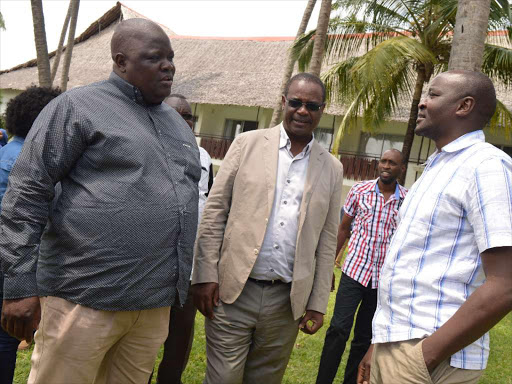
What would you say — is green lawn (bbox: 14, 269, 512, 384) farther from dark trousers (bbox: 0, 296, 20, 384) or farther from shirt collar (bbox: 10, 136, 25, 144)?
shirt collar (bbox: 10, 136, 25, 144)

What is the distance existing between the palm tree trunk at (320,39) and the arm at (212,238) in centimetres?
604

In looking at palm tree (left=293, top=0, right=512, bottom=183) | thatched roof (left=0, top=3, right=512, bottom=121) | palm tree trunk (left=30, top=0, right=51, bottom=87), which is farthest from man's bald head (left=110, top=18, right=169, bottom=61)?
thatched roof (left=0, top=3, right=512, bottom=121)

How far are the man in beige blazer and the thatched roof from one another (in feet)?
55.1

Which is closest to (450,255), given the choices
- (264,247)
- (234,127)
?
(264,247)

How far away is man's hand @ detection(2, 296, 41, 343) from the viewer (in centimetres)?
230

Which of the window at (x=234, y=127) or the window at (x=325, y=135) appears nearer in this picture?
the window at (x=325, y=135)

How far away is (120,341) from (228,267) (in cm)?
75

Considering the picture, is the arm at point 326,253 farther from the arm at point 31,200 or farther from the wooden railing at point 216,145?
the wooden railing at point 216,145

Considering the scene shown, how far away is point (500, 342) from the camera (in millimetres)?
8086

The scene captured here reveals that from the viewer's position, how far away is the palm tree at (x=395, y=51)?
1088cm

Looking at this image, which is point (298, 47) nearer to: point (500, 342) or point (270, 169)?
point (500, 342)

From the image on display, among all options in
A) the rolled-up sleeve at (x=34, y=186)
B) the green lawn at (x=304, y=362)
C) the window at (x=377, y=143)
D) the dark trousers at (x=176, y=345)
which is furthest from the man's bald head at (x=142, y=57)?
the window at (x=377, y=143)

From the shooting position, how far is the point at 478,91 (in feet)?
7.59

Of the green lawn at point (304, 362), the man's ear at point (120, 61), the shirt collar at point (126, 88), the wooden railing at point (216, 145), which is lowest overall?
the green lawn at point (304, 362)
